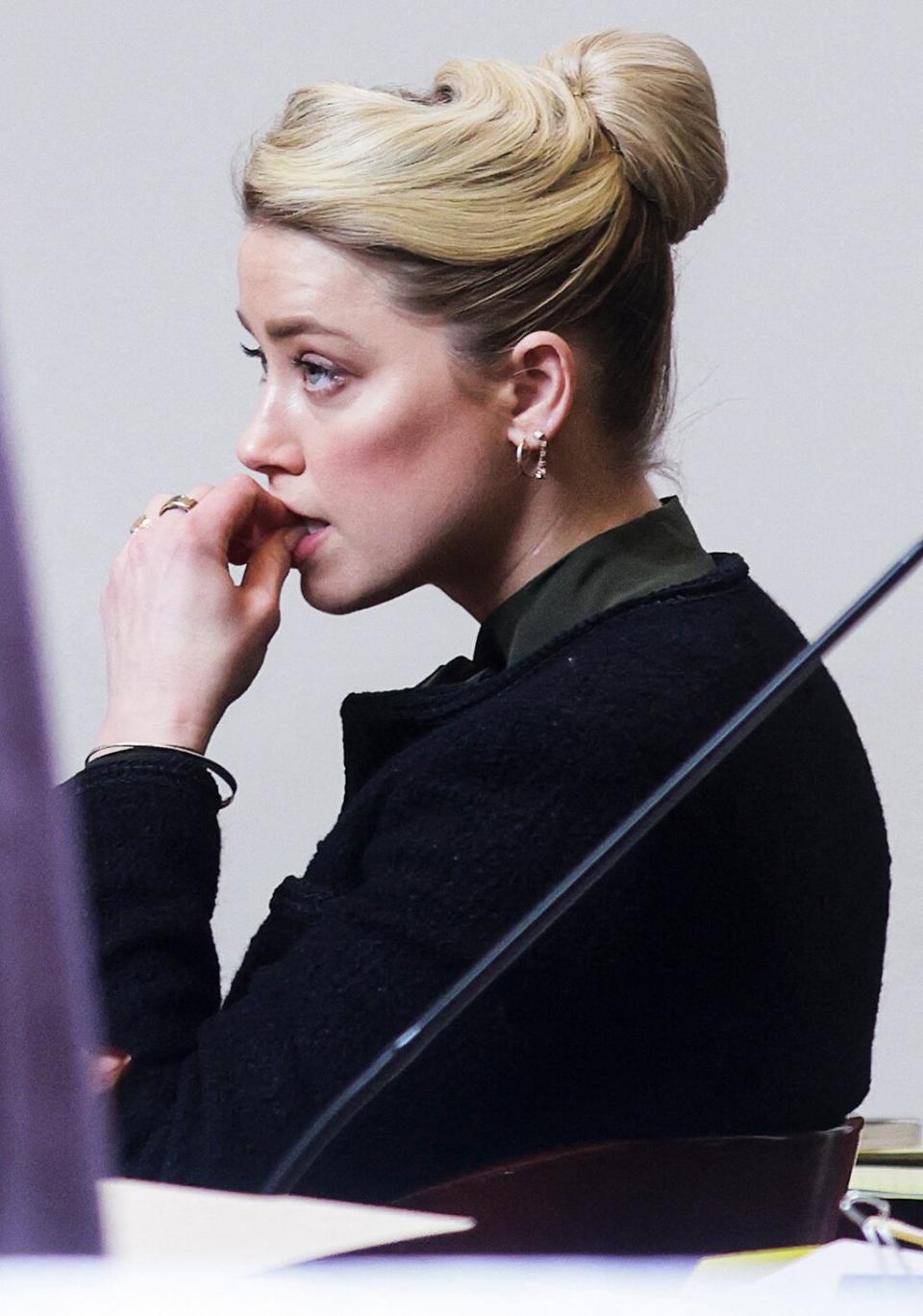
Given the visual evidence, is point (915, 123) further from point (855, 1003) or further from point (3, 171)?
point (855, 1003)

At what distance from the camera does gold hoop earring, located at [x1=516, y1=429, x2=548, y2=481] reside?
3.16ft

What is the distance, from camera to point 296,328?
96 centimetres

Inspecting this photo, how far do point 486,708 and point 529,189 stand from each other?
29 centimetres

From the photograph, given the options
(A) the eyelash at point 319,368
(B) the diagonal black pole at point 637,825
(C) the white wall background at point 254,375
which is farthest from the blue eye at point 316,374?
(C) the white wall background at point 254,375

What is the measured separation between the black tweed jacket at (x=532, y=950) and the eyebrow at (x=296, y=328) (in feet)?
0.72

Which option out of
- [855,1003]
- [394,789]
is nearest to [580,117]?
[394,789]

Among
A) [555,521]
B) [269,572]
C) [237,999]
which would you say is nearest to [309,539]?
[269,572]

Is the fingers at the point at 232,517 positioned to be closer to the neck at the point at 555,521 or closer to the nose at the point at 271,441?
the nose at the point at 271,441

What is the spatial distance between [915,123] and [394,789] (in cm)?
107

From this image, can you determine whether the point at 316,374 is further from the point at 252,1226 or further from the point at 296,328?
the point at 252,1226

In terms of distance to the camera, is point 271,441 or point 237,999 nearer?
point 237,999

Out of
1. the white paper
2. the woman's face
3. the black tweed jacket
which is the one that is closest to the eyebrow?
the woman's face

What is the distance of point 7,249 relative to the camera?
1.75 meters

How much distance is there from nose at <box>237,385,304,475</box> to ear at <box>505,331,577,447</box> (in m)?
0.13
